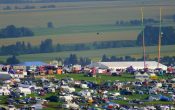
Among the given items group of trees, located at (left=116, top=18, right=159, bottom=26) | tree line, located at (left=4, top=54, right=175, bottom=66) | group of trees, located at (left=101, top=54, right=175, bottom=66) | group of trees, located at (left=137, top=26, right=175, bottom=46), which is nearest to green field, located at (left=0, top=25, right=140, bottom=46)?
group of trees, located at (left=116, top=18, right=159, bottom=26)

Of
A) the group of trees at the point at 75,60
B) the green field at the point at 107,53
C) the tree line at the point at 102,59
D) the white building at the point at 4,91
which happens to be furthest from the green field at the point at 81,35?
the white building at the point at 4,91

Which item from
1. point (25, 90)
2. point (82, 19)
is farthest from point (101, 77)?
point (82, 19)

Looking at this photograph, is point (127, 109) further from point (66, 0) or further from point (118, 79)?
point (66, 0)

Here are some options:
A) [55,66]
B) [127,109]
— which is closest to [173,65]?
[55,66]

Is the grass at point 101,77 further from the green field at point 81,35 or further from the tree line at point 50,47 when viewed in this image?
the green field at point 81,35

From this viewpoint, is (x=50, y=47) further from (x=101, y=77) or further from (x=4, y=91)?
(x=4, y=91)

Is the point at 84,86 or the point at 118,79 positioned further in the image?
the point at 118,79
